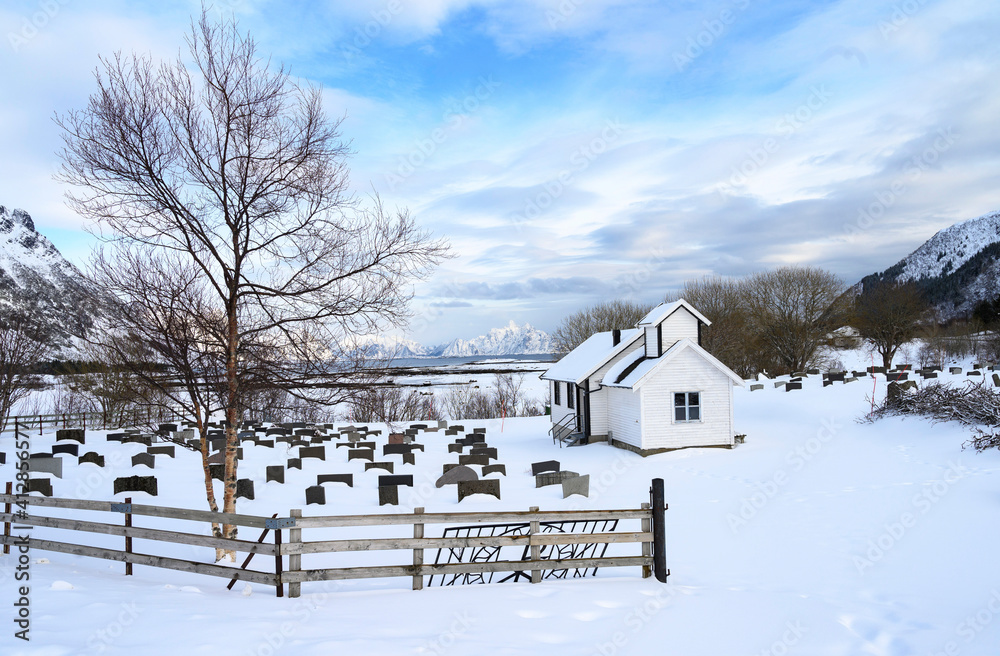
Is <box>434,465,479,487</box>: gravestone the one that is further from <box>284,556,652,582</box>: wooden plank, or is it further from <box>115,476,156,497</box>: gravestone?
<box>284,556,652,582</box>: wooden plank

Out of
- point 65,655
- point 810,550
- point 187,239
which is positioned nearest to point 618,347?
point 810,550

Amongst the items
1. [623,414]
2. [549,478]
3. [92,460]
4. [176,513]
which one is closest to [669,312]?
[623,414]

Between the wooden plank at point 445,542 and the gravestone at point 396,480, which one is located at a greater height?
the wooden plank at point 445,542

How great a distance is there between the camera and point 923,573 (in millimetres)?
8789

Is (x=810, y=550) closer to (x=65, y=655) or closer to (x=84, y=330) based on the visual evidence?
(x=65, y=655)

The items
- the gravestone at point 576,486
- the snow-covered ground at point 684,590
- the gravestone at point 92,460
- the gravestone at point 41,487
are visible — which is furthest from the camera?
the gravestone at point 92,460

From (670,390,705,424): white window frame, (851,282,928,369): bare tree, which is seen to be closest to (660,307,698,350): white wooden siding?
(670,390,705,424): white window frame

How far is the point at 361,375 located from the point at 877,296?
58.9m

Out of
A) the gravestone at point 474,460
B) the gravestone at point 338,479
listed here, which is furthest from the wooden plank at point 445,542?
the gravestone at point 474,460

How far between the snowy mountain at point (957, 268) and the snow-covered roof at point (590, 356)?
5877cm

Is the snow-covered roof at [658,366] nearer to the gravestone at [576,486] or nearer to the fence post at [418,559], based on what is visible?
the gravestone at [576,486]

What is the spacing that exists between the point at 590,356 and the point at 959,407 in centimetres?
1468

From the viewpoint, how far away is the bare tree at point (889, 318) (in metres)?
50.2

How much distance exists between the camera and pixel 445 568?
23.8ft
